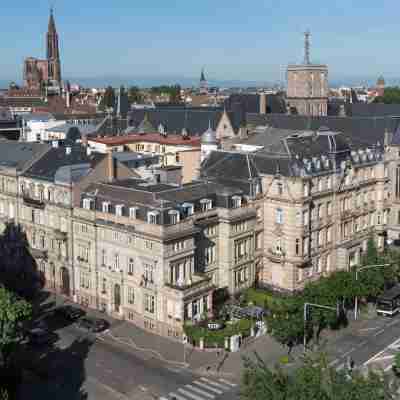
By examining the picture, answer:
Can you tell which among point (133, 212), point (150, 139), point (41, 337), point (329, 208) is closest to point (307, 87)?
point (150, 139)

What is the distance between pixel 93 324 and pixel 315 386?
38.8m

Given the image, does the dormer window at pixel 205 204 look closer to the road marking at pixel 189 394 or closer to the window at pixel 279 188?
the window at pixel 279 188

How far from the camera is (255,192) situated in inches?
3403

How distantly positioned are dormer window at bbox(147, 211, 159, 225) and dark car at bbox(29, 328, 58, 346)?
17285 mm

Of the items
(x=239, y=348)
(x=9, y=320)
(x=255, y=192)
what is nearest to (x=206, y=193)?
(x=255, y=192)

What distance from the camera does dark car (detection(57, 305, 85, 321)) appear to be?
263 ft

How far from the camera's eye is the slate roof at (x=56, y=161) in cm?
9219

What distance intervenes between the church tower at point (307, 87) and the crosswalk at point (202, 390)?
111062 mm

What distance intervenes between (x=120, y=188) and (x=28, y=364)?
950 inches

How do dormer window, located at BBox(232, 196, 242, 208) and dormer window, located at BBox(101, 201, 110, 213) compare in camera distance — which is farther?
dormer window, located at BBox(232, 196, 242, 208)

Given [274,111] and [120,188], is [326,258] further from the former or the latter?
[274,111]

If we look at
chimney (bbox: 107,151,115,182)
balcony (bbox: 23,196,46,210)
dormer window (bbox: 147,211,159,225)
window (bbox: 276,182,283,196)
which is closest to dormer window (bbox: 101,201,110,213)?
dormer window (bbox: 147,211,159,225)

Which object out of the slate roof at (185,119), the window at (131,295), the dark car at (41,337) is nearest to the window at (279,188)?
the window at (131,295)

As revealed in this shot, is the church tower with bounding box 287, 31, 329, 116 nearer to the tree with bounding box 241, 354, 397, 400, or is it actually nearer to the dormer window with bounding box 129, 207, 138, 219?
the dormer window with bounding box 129, 207, 138, 219
